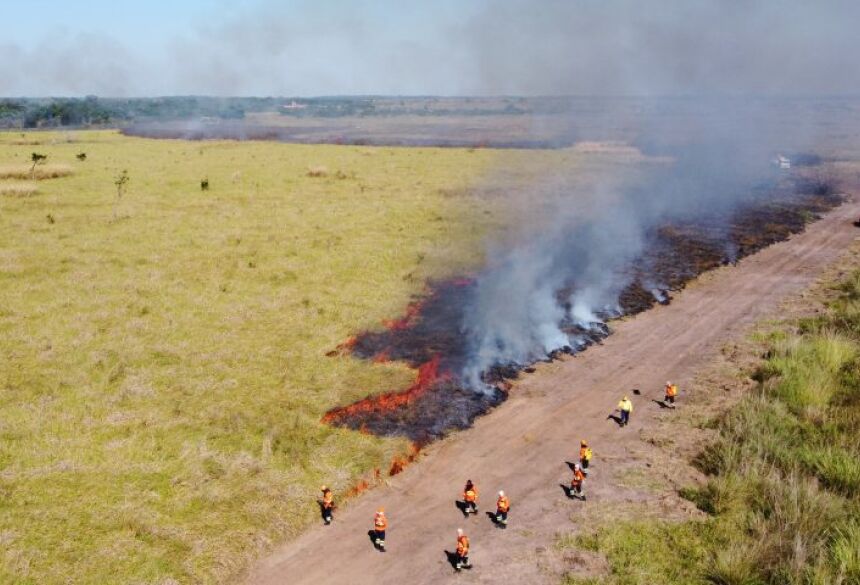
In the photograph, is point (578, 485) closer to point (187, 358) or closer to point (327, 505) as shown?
point (327, 505)

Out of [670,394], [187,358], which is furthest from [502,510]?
[187,358]

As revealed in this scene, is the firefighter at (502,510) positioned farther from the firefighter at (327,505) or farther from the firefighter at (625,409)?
the firefighter at (625,409)

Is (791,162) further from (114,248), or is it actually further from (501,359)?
(114,248)

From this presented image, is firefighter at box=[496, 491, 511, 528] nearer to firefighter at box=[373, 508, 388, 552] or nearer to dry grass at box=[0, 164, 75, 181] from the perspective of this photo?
firefighter at box=[373, 508, 388, 552]

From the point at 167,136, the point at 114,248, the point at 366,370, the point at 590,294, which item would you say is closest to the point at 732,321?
the point at 590,294

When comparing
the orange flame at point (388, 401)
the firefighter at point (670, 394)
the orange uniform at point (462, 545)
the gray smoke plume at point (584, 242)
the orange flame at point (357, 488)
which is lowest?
the orange flame at point (357, 488)

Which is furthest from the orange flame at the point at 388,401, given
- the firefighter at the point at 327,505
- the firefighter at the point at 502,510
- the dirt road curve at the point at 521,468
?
the firefighter at the point at 502,510
